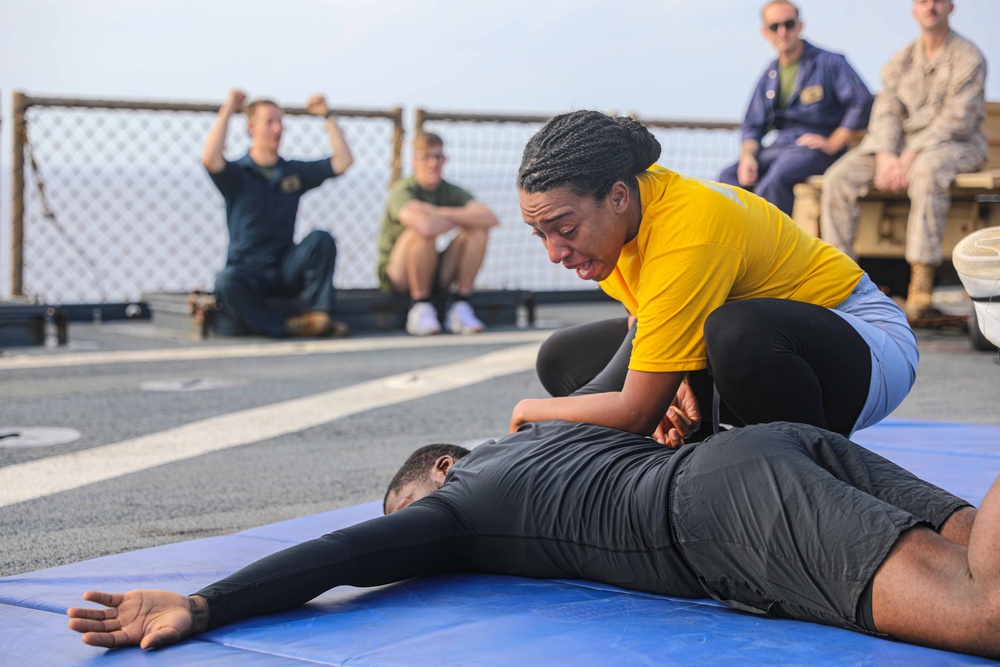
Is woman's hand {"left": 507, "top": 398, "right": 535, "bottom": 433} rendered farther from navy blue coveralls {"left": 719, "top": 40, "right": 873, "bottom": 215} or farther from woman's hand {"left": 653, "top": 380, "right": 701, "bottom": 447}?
navy blue coveralls {"left": 719, "top": 40, "right": 873, "bottom": 215}

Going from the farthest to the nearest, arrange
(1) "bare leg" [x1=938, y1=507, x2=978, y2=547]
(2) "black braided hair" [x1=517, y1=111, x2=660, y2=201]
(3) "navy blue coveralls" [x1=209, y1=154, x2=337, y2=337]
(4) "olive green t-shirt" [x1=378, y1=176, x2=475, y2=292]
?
(4) "olive green t-shirt" [x1=378, y1=176, x2=475, y2=292] < (3) "navy blue coveralls" [x1=209, y1=154, x2=337, y2=337] < (2) "black braided hair" [x1=517, y1=111, x2=660, y2=201] < (1) "bare leg" [x1=938, y1=507, x2=978, y2=547]

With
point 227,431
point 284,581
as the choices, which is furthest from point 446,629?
point 227,431

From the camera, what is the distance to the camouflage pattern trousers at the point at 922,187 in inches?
241

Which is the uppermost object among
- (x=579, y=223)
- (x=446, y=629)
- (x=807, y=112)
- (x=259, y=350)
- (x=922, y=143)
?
(x=807, y=112)

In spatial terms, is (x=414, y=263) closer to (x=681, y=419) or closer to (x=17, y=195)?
(x=17, y=195)

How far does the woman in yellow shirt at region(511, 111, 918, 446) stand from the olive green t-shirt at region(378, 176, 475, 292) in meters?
5.27

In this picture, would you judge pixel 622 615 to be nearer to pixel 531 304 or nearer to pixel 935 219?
pixel 935 219

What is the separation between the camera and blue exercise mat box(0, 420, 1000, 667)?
171 centimetres

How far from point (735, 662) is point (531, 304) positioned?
680 centimetres

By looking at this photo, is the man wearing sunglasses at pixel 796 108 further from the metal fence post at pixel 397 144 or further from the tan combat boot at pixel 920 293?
the metal fence post at pixel 397 144

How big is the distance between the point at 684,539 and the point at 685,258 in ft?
1.92

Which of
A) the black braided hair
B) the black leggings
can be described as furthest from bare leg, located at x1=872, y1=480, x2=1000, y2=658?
the black braided hair

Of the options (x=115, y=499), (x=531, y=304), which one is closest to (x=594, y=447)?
(x=115, y=499)

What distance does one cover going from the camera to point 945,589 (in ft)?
5.44
